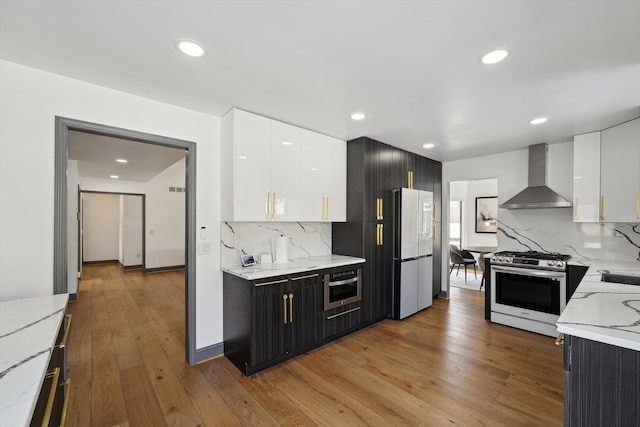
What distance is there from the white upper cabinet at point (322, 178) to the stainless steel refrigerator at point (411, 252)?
2.77ft

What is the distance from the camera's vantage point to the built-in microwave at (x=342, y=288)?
318 centimetres

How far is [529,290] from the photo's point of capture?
3588mm

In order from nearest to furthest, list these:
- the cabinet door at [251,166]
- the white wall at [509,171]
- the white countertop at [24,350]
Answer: the white countertop at [24,350], the cabinet door at [251,166], the white wall at [509,171]

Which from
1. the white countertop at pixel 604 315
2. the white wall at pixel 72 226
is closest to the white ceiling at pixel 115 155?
the white wall at pixel 72 226

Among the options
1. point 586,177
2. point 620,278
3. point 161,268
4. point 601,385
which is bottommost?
point 161,268

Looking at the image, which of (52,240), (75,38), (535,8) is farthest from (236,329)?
(535,8)

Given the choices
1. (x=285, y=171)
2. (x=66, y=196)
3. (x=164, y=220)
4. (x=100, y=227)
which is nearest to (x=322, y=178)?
(x=285, y=171)

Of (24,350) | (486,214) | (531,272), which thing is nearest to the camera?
(24,350)

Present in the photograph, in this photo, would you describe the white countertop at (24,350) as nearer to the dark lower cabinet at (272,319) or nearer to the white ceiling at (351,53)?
the dark lower cabinet at (272,319)

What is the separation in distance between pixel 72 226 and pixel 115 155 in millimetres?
1730

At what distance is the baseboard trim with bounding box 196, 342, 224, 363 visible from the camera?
9.20 ft

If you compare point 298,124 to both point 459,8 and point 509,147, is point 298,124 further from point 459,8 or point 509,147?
point 509,147

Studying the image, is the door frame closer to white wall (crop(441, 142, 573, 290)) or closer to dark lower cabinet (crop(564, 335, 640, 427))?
dark lower cabinet (crop(564, 335, 640, 427))

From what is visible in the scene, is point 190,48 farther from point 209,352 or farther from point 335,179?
point 209,352
